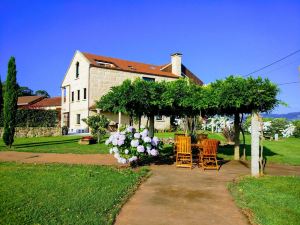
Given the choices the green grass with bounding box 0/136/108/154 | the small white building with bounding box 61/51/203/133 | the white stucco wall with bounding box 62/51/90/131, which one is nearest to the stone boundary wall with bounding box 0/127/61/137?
the small white building with bounding box 61/51/203/133

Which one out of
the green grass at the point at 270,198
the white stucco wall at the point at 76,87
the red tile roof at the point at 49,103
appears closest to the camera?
the green grass at the point at 270,198

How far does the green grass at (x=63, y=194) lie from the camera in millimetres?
5383

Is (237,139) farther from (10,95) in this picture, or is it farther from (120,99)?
(10,95)

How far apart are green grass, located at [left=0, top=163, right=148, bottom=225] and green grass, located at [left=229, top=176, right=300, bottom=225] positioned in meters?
2.55

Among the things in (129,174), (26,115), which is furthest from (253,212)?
(26,115)

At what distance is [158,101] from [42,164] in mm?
4991

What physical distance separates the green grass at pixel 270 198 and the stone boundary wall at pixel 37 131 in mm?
22465

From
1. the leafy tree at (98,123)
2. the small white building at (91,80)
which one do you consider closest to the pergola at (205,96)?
the leafy tree at (98,123)

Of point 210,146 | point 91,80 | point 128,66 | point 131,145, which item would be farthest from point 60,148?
point 128,66

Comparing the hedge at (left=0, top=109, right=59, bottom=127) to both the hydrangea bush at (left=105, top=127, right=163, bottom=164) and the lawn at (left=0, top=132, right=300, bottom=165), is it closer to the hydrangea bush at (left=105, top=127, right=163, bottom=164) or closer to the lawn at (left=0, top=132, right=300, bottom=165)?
the lawn at (left=0, top=132, right=300, bottom=165)

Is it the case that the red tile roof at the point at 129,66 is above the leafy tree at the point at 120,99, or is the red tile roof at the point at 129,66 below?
above

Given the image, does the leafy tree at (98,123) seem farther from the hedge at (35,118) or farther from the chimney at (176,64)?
the chimney at (176,64)

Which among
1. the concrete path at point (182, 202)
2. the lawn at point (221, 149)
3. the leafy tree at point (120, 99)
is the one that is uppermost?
the leafy tree at point (120, 99)

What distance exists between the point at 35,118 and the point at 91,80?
294 inches
